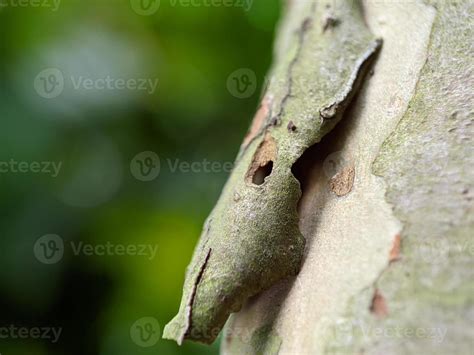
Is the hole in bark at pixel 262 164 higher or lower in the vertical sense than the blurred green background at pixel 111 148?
higher

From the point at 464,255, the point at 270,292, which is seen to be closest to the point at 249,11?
the point at 270,292

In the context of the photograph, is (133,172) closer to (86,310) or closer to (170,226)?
(170,226)

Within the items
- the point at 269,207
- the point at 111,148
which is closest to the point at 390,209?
the point at 269,207

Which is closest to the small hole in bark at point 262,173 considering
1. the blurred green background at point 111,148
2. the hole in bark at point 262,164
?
the hole in bark at point 262,164

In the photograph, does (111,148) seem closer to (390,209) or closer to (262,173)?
(262,173)

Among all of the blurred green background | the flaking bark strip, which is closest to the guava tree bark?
the flaking bark strip

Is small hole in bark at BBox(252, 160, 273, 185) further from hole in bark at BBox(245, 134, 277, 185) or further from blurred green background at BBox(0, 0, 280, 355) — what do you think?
blurred green background at BBox(0, 0, 280, 355)

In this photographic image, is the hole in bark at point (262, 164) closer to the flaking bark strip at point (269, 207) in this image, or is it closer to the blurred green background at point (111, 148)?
the flaking bark strip at point (269, 207)
